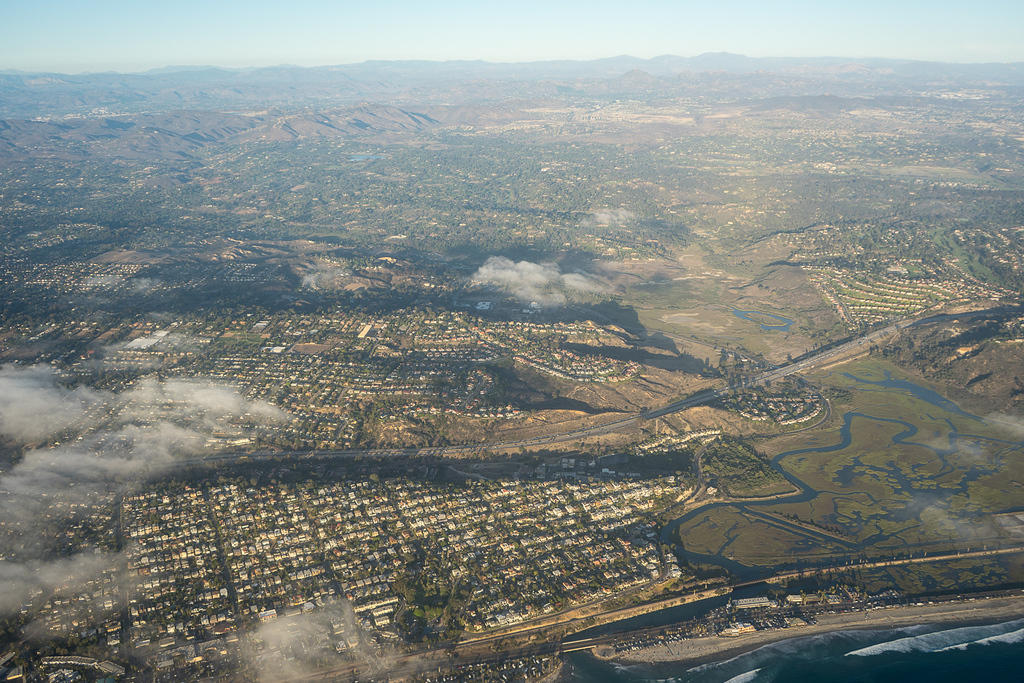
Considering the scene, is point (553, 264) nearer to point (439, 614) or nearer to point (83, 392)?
point (83, 392)

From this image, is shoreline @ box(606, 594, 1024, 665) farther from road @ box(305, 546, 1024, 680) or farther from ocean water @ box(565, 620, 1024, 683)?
road @ box(305, 546, 1024, 680)

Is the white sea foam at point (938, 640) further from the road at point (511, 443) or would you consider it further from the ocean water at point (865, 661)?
the road at point (511, 443)

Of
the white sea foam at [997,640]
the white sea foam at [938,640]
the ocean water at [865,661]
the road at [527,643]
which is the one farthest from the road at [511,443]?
the white sea foam at [997,640]

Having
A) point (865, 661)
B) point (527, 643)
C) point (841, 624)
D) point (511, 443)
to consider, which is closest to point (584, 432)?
point (511, 443)

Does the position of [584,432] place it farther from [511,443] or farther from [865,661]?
[865,661]

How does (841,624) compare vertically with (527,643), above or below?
above

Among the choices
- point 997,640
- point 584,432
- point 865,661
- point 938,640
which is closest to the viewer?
point 865,661
